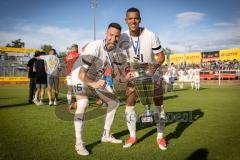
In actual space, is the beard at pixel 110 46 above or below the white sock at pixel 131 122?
above

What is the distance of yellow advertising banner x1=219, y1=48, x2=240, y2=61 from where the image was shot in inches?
1339

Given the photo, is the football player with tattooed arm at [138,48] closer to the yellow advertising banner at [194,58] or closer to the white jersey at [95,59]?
the white jersey at [95,59]

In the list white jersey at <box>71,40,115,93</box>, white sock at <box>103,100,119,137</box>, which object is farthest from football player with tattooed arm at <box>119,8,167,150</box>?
white jersey at <box>71,40,115,93</box>

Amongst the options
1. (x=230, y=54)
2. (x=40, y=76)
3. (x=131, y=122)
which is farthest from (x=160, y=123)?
(x=230, y=54)

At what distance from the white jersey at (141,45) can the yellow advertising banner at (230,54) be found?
31.9m

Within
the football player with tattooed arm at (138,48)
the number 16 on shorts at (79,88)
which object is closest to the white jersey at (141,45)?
the football player with tattooed arm at (138,48)

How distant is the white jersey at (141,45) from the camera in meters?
5.25

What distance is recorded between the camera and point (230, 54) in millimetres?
34656

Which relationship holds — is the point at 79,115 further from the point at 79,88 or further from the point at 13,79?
the point at 13,79

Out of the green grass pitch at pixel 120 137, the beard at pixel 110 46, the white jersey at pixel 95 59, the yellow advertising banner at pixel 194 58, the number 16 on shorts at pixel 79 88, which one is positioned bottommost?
the green grass pitch at pixel 120 137

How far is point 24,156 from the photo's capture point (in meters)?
4.36

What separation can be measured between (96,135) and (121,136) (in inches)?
22.4

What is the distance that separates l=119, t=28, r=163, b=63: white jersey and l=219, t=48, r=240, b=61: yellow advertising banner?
105ft

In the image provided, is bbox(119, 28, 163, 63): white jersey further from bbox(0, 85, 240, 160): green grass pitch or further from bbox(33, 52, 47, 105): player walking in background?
bbox(33, 52, 47, 105): player walking in background
